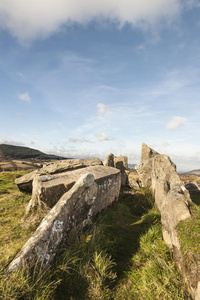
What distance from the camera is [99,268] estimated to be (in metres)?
4.98

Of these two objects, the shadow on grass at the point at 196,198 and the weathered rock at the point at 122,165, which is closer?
the shadow on grass at the point at 196,198

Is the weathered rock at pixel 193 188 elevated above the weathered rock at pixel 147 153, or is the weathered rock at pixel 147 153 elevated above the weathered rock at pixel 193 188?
the weathered rock at pixel 147 153

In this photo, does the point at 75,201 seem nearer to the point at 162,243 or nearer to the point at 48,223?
the point at 48,223

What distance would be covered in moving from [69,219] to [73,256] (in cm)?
113

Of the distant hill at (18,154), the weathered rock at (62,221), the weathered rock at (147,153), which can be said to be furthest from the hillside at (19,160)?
the weathered rock at (62,221)

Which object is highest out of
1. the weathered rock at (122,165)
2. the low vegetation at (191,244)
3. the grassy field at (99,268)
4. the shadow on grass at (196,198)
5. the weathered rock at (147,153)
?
the weathered rock at (147,153)

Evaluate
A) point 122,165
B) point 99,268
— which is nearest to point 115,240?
point 99,268

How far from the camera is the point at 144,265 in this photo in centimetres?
540

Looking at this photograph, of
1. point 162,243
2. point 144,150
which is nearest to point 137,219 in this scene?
point 162,243

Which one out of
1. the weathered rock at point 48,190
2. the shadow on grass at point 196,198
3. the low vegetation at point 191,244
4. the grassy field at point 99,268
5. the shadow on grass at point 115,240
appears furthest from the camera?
the shadow on grass at point 196,198

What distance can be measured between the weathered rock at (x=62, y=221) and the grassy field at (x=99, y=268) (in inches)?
10.6

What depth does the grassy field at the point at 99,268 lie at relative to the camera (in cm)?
408

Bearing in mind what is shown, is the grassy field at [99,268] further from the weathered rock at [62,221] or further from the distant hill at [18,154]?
the distant hill at [18,154]

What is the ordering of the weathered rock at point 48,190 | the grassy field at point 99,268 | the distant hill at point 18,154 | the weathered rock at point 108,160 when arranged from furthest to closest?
the distant hill at point 18,154
the weathered rock at point 108,160
the weathered rock at point 48,190
the grassy field at point 99,268
